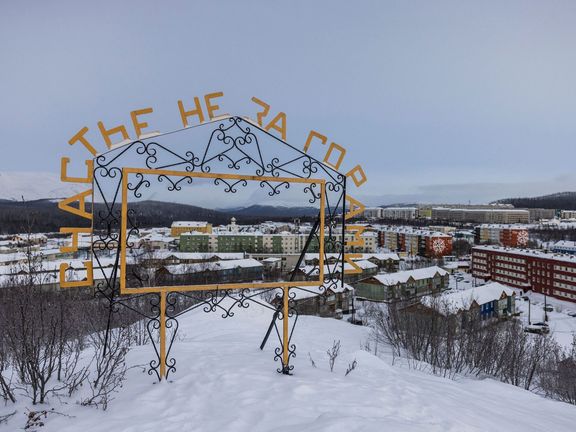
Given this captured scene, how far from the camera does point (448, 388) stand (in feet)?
17.0

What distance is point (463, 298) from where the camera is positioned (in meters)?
24.4

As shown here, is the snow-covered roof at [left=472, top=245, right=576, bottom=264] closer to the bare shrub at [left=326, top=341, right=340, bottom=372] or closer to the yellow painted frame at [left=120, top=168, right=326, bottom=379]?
the bare shrub at [left=326, top=341, right=340, bottom=372]

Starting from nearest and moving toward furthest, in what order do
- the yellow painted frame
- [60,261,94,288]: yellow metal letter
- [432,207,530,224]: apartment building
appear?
1. [60,261,94,288]: yellow metal letter
2. the yellow painted frame
3. [432,207,530,224]: apartment building

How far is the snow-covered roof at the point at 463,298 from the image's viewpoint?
2027 centimetres

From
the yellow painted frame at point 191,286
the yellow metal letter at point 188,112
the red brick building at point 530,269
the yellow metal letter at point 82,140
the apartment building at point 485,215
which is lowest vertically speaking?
the red brick building at point 530,269

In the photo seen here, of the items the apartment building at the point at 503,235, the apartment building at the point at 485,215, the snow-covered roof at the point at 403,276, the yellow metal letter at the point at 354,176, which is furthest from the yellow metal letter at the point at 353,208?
the apartment building at the point at 485,215

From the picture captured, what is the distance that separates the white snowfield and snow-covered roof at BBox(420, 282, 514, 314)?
1523 cm

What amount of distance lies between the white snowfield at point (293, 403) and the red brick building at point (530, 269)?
37.8 metres

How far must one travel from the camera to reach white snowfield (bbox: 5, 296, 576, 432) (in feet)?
10.8

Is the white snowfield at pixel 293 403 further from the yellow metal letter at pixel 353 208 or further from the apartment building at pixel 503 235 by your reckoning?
the apartment building at pixel 503 235

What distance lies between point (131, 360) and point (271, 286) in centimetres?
215

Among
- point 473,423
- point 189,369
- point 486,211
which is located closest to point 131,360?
point 189,369

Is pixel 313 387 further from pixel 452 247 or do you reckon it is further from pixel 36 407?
pixel 452 247

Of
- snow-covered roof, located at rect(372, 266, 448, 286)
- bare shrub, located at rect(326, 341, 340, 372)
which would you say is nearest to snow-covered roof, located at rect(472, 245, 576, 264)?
snow-covered roof, located at rect(372, 266, 448, 286)
